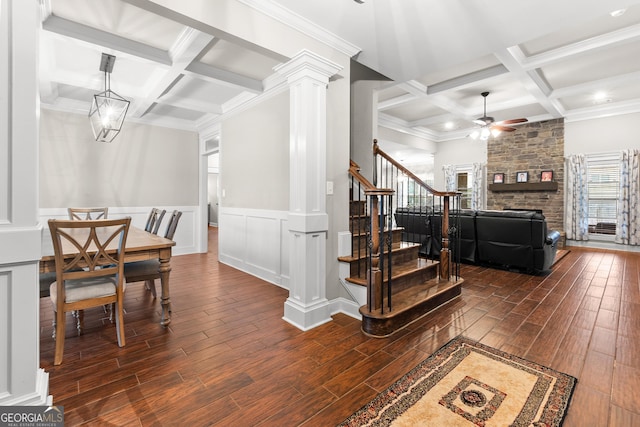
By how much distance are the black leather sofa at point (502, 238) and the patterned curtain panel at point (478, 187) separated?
151 inches

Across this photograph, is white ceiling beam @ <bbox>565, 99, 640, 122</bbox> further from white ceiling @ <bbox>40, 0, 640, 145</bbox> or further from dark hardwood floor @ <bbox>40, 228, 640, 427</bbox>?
dark hardwood floor @ <bbox>40, 228, 640, 427</bbox>

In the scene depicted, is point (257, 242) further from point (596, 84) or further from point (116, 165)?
point (596, 84)

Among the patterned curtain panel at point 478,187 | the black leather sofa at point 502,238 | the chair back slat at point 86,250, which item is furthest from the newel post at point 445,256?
the patterned curtain panel at point 478,187

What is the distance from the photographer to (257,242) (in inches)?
172

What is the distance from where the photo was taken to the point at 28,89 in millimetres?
1379

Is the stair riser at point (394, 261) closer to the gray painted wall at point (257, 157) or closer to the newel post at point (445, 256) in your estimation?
the newel post at point (445, 256)

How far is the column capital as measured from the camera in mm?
2510

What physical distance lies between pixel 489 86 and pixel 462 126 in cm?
299

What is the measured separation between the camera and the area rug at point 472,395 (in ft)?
5.01

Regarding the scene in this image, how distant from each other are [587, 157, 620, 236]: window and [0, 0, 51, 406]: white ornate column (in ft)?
30.8

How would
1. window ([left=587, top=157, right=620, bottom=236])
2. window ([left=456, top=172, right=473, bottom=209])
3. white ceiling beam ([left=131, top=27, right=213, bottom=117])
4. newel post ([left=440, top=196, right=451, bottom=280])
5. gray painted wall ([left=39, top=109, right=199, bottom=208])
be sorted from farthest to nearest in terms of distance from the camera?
window ([left=456, top=172, right=473, bottom=209])
window ([left=587, top=157, right=620, bottom=236])
gray painted wall ([left=39, top=109, right=199, bottom=208])
newel post ([left=440, top=196, right=451, bottom=280])
white ceiling beam ([left=131, top=27, right=213, bottom=117])

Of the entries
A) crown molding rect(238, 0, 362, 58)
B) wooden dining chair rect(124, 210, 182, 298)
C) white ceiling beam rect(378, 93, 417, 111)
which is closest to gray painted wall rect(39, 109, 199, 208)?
wooden dining chair rect(124, 210, 182, 298)

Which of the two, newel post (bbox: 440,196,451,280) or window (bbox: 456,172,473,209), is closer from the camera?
newel post (bbox: 440,196,451,280)

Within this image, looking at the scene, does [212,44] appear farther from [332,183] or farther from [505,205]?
[505,205]
